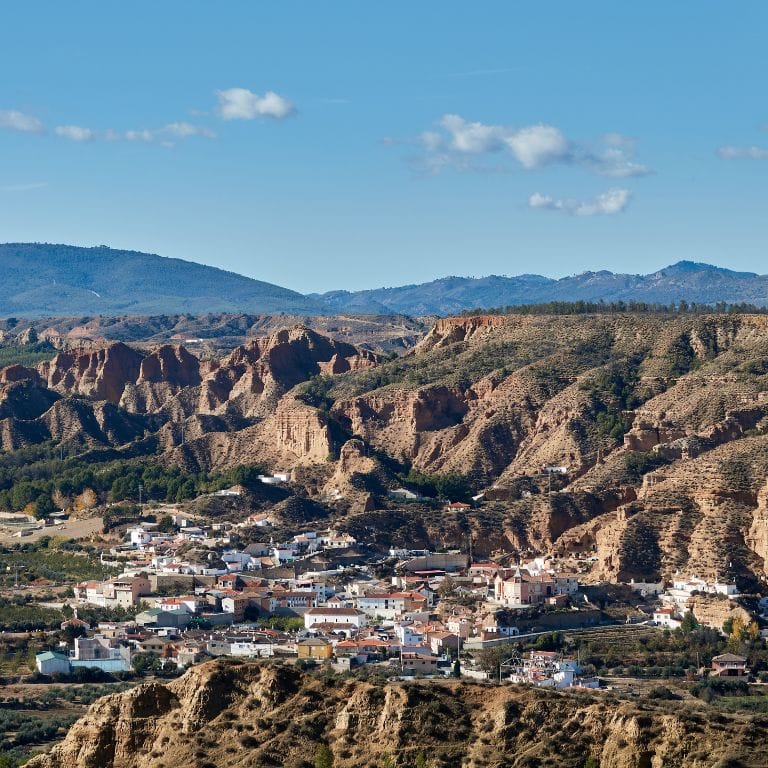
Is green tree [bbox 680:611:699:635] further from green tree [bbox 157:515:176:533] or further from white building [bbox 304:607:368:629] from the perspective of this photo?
green tree [bbox 157:515:176:533]

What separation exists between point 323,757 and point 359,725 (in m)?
1.36

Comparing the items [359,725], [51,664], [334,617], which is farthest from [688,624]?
[359,725]

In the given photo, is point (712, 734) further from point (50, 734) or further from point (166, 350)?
point (166, 350)

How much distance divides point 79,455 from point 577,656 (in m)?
59.9

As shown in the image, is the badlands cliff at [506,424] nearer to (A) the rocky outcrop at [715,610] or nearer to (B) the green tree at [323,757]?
(A) the rocky outcrop at [715,610]

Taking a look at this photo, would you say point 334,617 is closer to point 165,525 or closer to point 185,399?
point 165,525

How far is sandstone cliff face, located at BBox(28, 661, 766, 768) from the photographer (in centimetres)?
3775

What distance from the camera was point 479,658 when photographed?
231 feet

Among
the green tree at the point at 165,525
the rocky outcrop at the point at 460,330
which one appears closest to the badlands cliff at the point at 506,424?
the rocky outcrop at the point at 460,330

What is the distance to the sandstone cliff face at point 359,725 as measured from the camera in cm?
3775

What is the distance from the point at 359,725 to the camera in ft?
129

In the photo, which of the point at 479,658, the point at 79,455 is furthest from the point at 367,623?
the point at 79,455

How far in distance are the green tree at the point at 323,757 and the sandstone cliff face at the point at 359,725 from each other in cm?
16

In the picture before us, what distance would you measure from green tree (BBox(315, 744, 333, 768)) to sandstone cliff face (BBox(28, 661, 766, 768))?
159 mm
